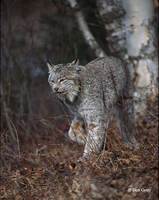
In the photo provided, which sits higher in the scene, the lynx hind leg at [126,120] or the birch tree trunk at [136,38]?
the birch tree trunk at [136,38]

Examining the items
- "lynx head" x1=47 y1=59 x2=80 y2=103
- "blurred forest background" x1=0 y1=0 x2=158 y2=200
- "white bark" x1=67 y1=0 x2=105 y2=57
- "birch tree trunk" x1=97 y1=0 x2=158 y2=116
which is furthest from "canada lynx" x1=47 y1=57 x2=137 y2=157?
"white bark" x1=67 y1=0 x2=105 y2=57

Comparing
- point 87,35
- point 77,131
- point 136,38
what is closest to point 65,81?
point 77,131

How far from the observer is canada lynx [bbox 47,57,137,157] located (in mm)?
7574

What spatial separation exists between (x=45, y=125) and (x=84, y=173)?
310cm

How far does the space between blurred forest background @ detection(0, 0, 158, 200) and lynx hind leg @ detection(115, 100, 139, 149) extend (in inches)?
7.4

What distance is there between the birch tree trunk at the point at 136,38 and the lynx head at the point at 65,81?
214 centimetres

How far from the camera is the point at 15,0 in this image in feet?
34.7

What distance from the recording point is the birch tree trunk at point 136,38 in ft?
31.7

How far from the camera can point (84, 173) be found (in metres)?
6.43

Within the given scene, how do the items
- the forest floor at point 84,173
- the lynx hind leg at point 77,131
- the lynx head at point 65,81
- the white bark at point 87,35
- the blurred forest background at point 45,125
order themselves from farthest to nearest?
the white bark at point 87,35 → the lynx hind leg at point 77,131 → the lynx head at point 65,81 → the blurred forest background at point 45,125 → the forest floor at point 84,173

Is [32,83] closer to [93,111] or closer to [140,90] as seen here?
[140,90]

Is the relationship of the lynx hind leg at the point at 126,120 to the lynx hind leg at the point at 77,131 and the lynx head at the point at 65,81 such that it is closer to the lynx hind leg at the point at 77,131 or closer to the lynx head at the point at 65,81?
the lynx hind leg at the point at 77,131

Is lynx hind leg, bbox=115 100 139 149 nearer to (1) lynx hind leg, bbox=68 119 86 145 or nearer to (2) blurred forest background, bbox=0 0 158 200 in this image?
(2) blurred forest background, bbox=0 0 158 200

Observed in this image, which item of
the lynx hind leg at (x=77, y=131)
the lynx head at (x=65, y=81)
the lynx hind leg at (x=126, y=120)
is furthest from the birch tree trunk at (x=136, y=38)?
the lynx head at (x=65, y=81)
